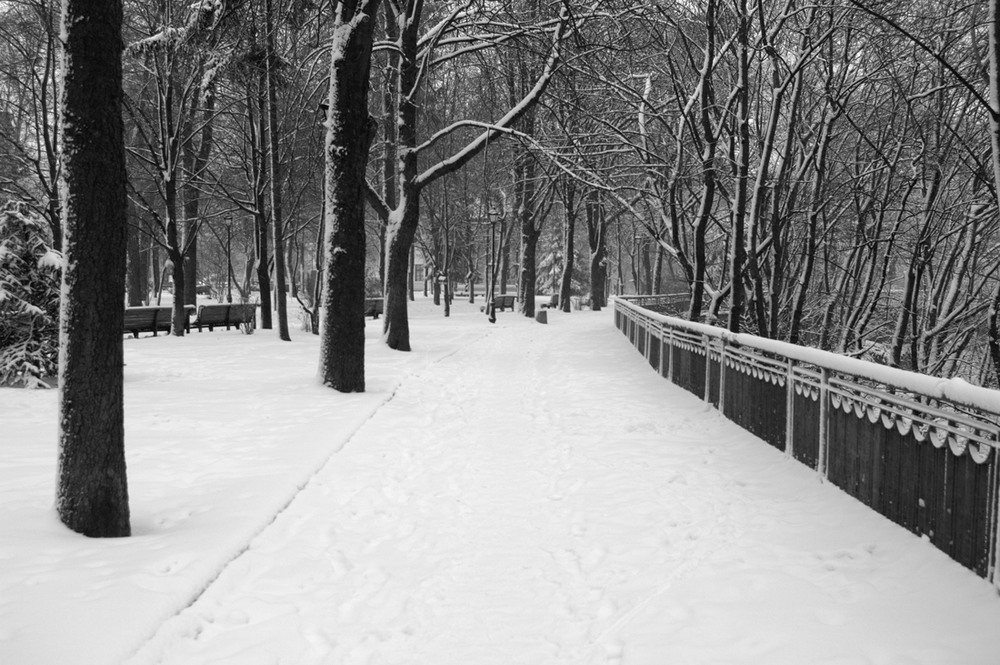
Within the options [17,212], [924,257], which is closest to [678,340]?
[924,257]

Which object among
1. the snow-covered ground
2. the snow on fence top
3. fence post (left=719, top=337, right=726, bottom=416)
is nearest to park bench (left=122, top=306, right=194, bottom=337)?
the snow-covered ground

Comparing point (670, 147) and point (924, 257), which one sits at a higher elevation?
point (670, 147)

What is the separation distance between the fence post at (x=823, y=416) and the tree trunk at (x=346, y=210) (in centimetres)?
713

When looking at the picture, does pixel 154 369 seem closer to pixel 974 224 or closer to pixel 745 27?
pixel 745 27

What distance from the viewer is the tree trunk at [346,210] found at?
1095 centimetres

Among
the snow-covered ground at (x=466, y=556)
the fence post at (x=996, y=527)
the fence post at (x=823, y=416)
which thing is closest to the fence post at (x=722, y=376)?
the snow-covered ground at (x=466, y=556)

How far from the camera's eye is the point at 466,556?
4.71 metres

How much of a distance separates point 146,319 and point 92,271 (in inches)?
735

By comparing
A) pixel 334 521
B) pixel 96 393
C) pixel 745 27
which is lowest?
pixel 334 521

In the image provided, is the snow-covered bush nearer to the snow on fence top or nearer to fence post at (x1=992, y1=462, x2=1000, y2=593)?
the snow on fence top

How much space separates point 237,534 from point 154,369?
984 centimetres

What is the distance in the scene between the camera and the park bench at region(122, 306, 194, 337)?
2069 centimetres

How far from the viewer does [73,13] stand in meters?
4.49

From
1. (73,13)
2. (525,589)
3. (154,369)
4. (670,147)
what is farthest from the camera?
(670,147)
